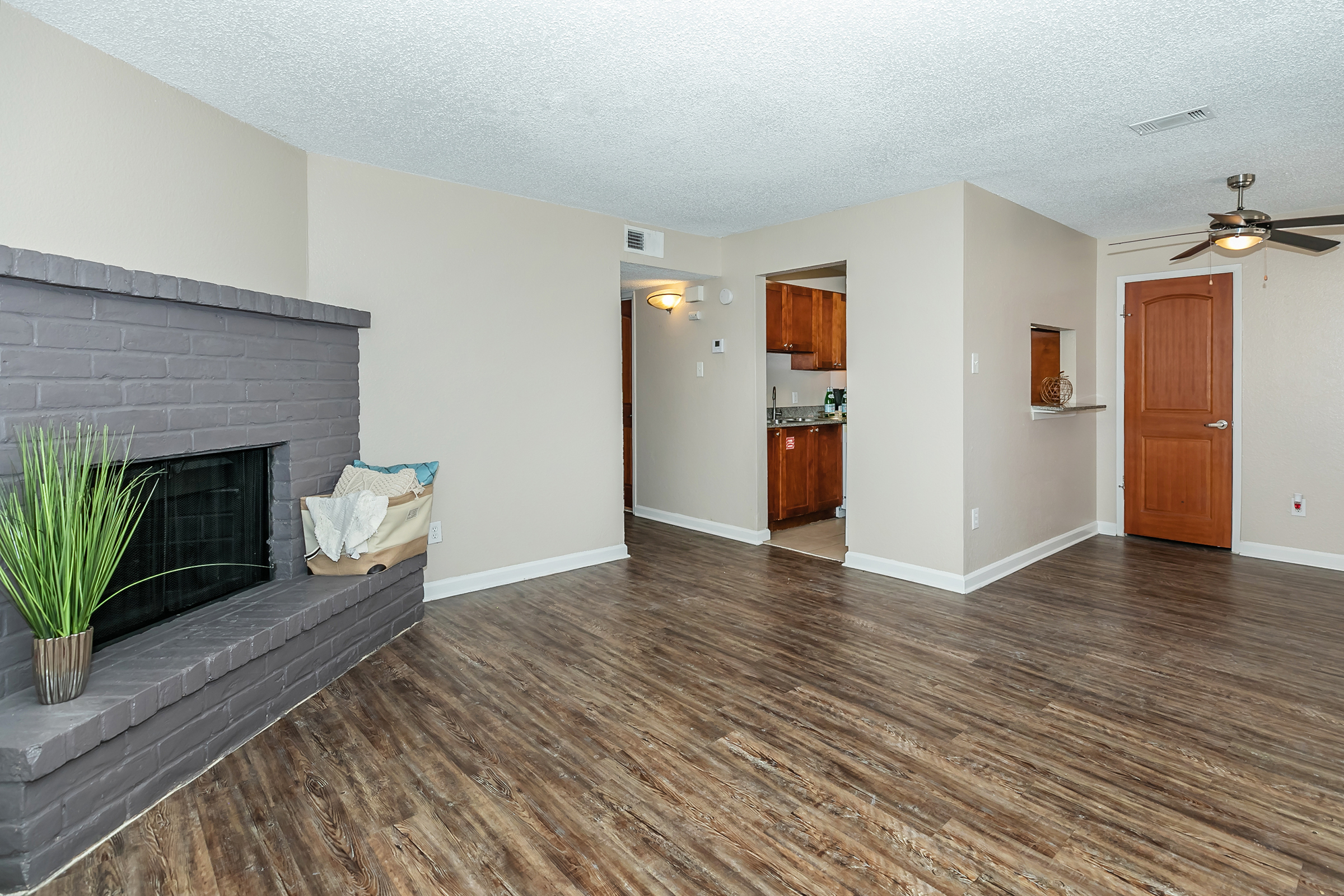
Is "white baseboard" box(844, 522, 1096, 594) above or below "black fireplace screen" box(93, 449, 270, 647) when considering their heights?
below

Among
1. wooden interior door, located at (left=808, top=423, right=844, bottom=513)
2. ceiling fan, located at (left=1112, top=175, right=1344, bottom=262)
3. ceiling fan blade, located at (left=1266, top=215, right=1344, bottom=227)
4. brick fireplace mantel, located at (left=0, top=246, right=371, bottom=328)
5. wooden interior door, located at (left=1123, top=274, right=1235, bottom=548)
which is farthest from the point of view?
wooden interior door, located at (left=808, top=423, right=844, bottom=513)

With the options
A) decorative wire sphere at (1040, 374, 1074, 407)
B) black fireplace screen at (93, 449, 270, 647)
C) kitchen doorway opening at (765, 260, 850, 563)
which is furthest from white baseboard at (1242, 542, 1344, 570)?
black fireplace screen at (93, 449, 270, 647)

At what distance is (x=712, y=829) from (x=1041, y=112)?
10.6 feet

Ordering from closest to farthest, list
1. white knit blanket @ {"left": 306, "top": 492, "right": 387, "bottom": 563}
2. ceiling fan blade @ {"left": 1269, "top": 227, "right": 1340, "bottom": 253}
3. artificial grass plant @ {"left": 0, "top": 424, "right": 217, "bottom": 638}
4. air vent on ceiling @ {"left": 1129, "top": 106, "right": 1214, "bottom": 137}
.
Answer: artificial grass plant @ {"left": 0, "top": 424, "right": 217, "bottom": 638} → air vent on ceiling @ {"left": 1129, "top": 106, "right": 1214, "bottom": 137} → white knit blanket @ {"left": 306, "top": 492, "right": 387, "bottom": 563} → ceiling fan blade @ {"left": 1269, "top": 227, "right": 1340, "bottom": 253}

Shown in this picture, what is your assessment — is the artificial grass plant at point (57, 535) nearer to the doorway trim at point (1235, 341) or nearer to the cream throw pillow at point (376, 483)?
the cream throw pillow at point (376, 483)

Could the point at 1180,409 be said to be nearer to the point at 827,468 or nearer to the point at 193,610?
the point at 827,468

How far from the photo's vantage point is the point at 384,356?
3.86 m

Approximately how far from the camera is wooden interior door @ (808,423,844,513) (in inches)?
249

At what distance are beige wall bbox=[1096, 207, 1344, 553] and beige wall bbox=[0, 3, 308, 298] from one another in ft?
20.4

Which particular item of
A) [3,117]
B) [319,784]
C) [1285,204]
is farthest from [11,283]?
[1285,204]

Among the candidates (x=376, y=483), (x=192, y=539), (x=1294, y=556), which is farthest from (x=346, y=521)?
(x=1294, y=556)

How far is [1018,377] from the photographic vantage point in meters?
4.76

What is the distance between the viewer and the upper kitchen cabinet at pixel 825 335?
640cm

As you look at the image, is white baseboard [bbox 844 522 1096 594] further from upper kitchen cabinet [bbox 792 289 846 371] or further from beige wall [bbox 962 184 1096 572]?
upper kitchen cabinet [bbox 792 289 846 371]
